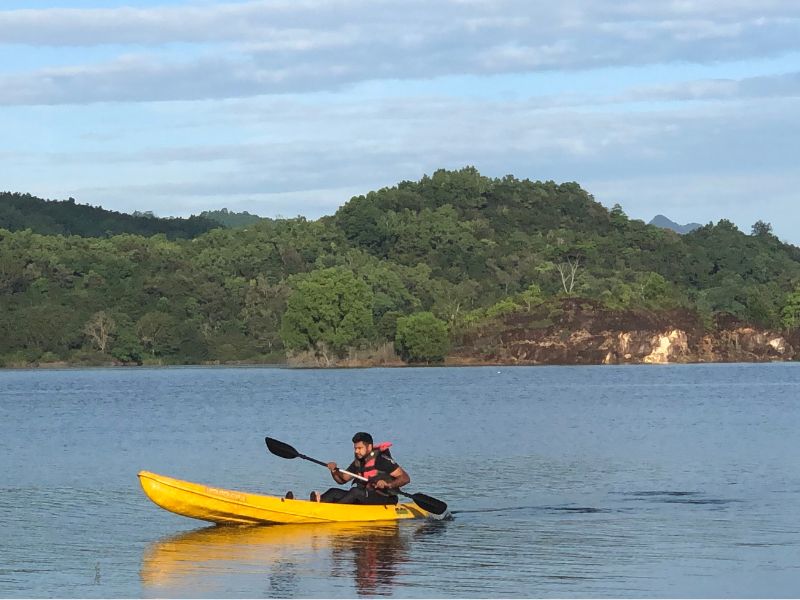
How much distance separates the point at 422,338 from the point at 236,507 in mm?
141736

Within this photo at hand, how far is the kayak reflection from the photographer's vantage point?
→ 2445 centimetres

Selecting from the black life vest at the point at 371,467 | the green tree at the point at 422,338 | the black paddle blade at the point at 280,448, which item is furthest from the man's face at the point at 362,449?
the green tree at the point at 422,338

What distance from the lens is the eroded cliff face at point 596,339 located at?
181m

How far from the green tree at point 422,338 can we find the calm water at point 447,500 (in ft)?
281

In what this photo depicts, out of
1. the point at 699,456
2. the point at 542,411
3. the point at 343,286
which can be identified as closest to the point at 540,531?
the point at 699,456

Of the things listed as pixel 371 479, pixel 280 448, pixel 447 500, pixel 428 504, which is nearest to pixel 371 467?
pixel 371 479

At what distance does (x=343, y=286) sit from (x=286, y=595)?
146m

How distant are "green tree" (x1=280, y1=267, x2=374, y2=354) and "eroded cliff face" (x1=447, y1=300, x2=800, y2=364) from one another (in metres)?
16.5

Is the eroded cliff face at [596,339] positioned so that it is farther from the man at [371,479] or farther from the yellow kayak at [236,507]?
the yellow kayak at [236,507]

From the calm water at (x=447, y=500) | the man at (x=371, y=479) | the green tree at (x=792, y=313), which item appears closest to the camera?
the calm water at (x=447, y=500)

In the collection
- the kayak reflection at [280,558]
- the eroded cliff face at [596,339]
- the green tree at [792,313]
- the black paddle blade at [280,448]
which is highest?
the green tree at [792,313]

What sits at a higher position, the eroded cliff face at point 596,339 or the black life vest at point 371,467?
the eroded cliff face at point 596,339

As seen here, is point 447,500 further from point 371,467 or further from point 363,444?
point 363,444

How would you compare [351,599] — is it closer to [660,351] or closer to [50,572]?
[50,572]
